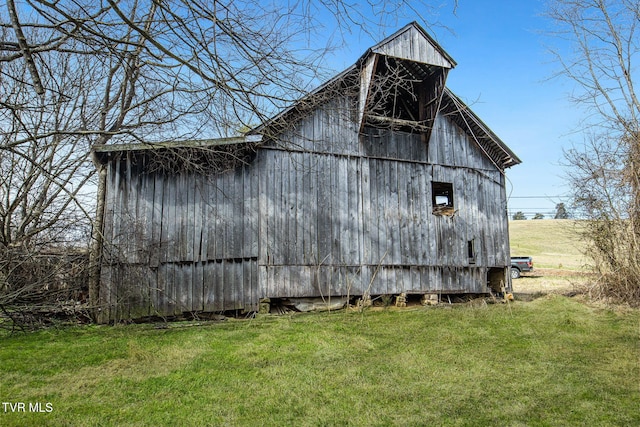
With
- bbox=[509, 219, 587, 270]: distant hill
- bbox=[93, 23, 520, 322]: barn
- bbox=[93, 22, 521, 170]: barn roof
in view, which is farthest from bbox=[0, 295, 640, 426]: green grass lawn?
bbox=[509, 219, 587, 270]: distant hill

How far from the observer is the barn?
8820 millimetres

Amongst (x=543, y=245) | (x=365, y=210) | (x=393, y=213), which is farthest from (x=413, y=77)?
(x=543, y=245)

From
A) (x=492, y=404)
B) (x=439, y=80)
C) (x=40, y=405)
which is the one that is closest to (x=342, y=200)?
(x=439, y=80)

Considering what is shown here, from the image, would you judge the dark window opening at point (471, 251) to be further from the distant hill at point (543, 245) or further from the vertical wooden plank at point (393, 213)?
the distant hill at point (543, 245)

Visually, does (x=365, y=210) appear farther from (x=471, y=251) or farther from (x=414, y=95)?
(x=471, y=251)

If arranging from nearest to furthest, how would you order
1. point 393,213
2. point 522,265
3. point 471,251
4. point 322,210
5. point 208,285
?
1. point 208,285
2. point 322,210
3. point 393,213
4. point 471,251
5. point 522,265

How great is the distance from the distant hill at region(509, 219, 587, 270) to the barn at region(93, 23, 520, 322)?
1998 centimetres

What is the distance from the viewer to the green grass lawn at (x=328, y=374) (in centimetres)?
374

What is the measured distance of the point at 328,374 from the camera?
16.3 ft

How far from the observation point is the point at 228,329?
7645 millimetres

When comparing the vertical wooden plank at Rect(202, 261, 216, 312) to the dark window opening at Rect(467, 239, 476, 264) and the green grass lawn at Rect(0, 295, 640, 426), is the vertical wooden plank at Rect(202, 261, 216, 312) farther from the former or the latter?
the dark window opening at Rect(467, 239, 476, 264)

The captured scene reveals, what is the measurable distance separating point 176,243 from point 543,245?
4355 centimetres

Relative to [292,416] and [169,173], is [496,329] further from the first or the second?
[169,173]

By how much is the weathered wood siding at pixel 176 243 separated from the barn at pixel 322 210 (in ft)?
0.08
